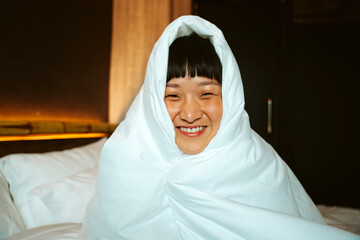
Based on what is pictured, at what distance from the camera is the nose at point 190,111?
0.93m

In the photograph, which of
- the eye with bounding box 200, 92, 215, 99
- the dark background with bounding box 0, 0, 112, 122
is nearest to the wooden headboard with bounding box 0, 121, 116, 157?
the dark background with bounding box 0, 0, 112, 122

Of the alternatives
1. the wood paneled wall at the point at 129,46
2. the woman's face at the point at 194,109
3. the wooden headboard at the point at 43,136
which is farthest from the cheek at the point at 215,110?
the wood paneled wall at the point at 129,46

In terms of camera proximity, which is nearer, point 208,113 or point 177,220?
point 177,220

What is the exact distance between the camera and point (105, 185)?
85 cm

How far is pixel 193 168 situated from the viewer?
834 mm

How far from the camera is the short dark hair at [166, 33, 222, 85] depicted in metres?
0.97

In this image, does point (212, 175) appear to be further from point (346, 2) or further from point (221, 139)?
point (346, 2)

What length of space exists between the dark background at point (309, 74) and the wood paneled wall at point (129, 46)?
884 millimetres

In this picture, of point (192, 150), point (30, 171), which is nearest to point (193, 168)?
point (192, 150)

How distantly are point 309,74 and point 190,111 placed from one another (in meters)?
2.96

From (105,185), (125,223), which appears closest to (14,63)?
(105,185)

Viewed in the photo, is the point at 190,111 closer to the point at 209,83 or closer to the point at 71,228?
the point at 209,83

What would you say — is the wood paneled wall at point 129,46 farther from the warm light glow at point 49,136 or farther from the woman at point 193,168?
the woman at point 193,168

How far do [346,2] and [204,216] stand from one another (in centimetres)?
363
